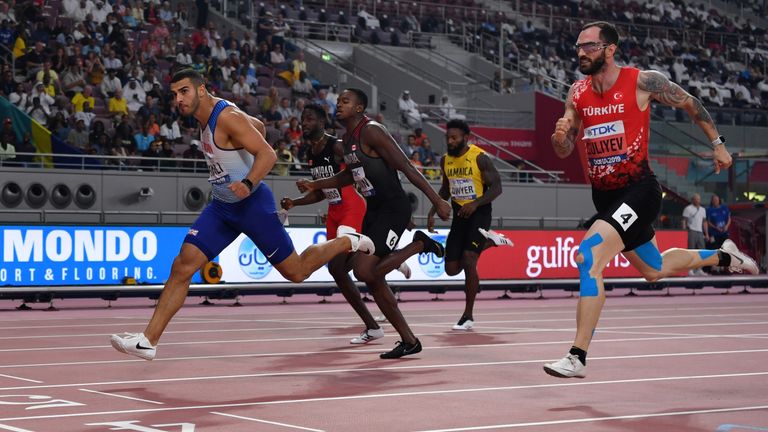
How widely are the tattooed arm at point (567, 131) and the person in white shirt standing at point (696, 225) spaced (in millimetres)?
19975

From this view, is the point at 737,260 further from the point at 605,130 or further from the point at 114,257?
the point at 114,257

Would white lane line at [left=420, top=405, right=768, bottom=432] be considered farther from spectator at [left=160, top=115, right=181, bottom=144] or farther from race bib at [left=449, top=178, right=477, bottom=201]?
spectator at [left=160, top=115, right=181, bottom=144]

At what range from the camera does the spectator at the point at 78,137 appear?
24.8 metres

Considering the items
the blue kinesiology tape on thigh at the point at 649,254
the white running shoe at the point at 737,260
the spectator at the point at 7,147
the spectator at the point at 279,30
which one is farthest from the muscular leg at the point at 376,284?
the spectator at the point at 279,30

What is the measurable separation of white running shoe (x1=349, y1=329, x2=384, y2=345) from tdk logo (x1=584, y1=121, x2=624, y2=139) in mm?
4339

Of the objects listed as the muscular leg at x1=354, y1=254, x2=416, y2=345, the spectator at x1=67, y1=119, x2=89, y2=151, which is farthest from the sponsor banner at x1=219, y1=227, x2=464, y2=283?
the muscular leg at x1=354, y1=254, x2=416, y2=345

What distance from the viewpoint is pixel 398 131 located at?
1292 inches

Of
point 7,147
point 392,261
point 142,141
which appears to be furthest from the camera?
point 142,141

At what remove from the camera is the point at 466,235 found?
1505 cm

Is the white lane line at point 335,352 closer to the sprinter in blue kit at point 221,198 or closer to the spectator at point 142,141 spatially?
the sprinter in blue kit at point 221,198

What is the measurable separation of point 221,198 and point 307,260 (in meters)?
1.03

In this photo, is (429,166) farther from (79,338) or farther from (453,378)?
(453,378)

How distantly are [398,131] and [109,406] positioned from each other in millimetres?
25559

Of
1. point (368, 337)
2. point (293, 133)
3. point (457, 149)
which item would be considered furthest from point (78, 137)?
point (368, 337)
